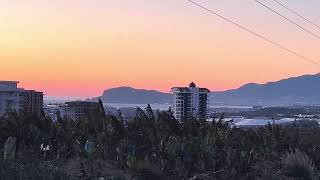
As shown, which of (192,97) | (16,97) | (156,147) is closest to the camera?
(156,147)

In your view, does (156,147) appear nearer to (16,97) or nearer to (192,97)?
(192,97)

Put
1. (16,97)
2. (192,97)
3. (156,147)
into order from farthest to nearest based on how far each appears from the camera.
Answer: (16,97) < (192,97) < (156,147)

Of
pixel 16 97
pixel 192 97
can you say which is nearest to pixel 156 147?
pixel 192 97

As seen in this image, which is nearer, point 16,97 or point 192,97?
point 192,97

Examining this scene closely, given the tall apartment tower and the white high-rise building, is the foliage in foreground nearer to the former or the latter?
the white high-rise building

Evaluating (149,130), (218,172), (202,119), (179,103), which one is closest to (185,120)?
(202,119)

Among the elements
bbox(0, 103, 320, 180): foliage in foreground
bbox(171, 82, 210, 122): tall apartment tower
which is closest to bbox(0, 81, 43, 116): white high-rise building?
bbox(0, 103, 320, 180): foliage in foreground

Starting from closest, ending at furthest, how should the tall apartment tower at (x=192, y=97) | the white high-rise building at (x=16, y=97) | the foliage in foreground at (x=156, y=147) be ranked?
1. the foliage in foreground at (x=156, y=147)
2. the white high-rise building at (x=16, y=97)
3. the tall apartment tower at (x=192, y=97)

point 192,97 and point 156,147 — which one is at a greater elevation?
point 192,97

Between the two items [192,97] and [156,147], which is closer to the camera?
[156,147]

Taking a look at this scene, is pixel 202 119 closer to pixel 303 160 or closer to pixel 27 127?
pixel 303 160

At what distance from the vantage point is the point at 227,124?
2261 centimetres

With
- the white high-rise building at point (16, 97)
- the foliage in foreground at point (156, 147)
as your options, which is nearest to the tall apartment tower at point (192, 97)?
the white high-rise building at point (16, 97)

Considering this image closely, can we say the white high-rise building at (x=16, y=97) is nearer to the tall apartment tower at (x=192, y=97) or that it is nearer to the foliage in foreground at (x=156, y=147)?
the foliage in foreground at (x=156, y=147)
